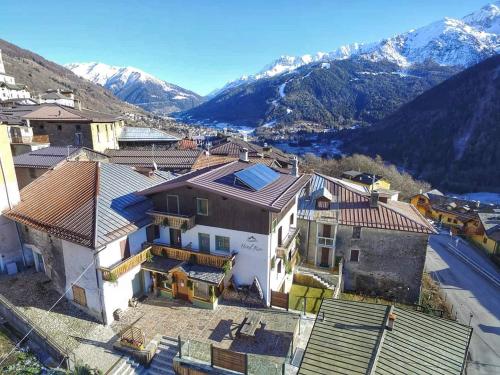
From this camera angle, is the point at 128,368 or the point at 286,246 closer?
the point at 128,368

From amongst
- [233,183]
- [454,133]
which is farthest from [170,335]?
[454,133]

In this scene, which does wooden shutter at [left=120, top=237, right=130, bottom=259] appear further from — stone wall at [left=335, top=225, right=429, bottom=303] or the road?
the road

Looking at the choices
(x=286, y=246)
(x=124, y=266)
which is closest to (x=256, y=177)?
(x=286, y=246)

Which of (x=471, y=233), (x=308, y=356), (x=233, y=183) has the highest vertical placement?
(x=233, y=183)

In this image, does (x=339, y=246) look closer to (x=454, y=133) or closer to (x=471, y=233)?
(x=471, y=233)

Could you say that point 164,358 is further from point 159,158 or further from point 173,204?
point 159,158
